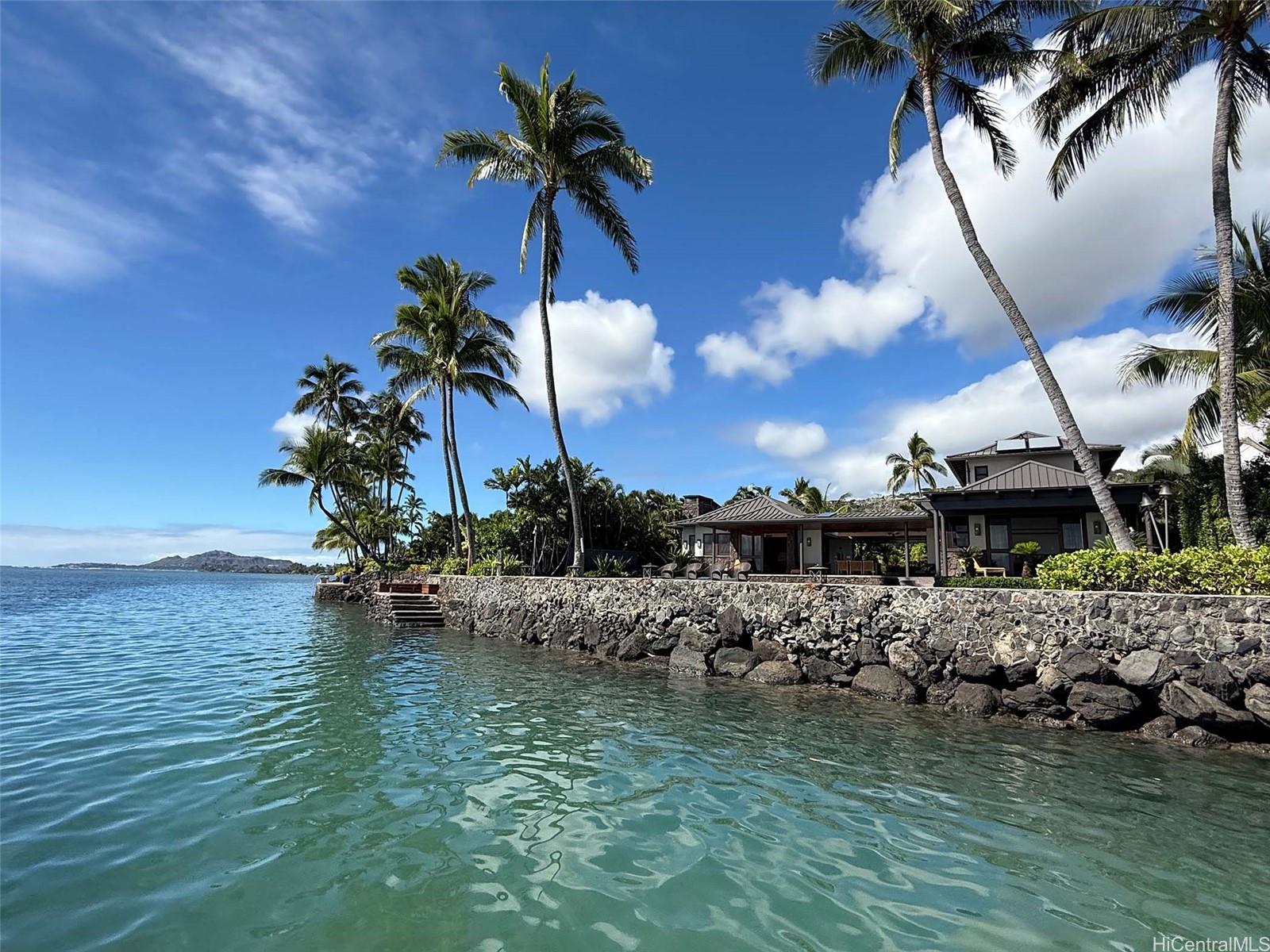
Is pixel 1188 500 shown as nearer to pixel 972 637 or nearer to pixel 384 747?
pixel 972 637

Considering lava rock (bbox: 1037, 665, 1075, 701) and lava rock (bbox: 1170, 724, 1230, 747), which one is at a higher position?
lava rock (bbox: 1037, 665, 1075, 701)

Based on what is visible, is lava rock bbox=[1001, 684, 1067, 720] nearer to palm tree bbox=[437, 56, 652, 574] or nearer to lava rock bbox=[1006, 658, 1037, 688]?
Answer: lava rock bbox=[1006, 658, 1037, 688]

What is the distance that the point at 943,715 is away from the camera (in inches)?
399

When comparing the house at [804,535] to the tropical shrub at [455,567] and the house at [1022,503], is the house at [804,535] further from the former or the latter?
the tropical shrub at [455,567]

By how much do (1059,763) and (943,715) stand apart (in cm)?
247

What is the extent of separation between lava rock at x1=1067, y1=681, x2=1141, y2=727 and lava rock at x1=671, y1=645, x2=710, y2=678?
6760mm

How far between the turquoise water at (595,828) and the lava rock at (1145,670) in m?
1.25

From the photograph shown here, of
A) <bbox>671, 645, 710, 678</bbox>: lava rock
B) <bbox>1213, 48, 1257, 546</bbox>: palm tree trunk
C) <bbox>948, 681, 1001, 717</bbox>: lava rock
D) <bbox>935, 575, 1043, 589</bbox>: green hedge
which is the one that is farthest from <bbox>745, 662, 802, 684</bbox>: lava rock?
<bbox>1213, 48, 1257, 546</bbox>: palm tree trunk

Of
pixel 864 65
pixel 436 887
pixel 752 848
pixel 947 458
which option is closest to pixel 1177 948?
pixel 752 848

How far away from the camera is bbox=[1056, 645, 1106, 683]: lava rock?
9727 millimetres

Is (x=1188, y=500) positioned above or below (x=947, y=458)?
below

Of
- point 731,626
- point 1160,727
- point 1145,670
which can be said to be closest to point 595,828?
point 1160,727

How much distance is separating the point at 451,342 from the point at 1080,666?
2548 centimetres

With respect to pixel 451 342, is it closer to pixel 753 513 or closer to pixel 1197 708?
pixel 753 513
